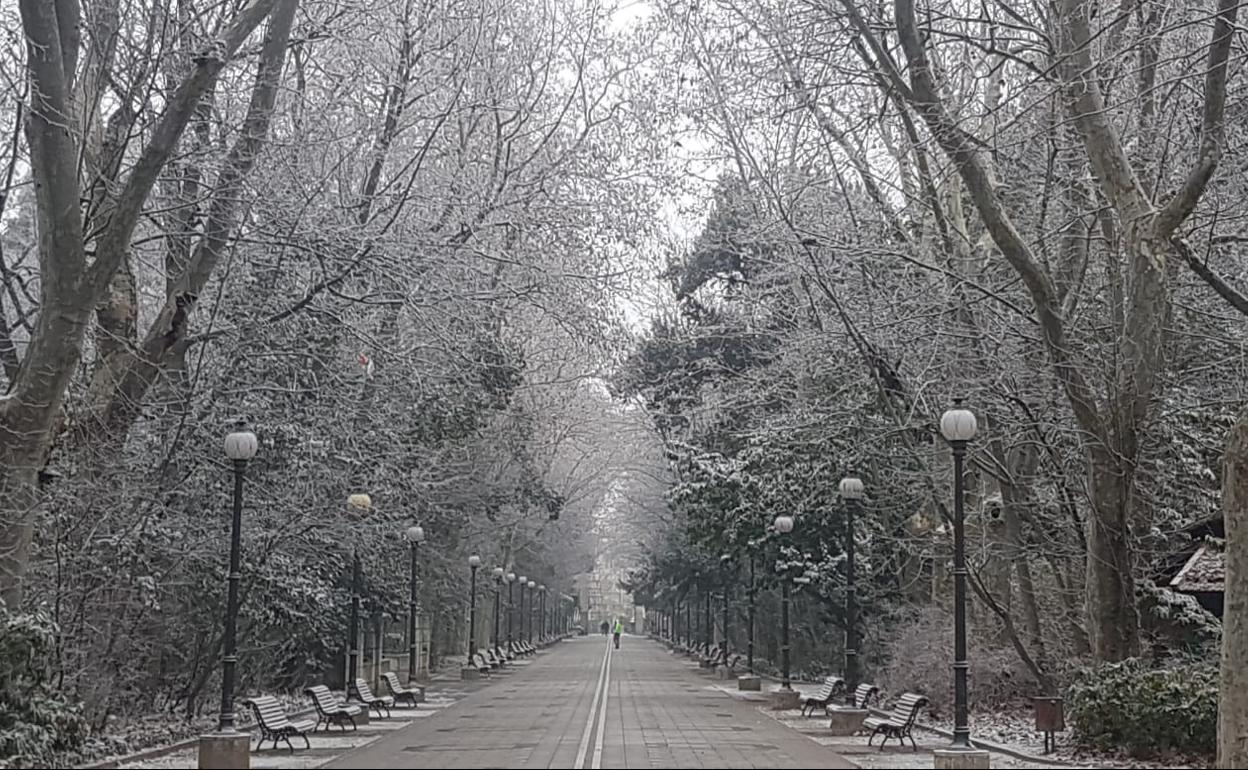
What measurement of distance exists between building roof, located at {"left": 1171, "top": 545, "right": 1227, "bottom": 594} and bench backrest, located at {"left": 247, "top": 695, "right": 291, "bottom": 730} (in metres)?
14.4

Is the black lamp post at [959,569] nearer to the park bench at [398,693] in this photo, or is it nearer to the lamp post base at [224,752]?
the lamp post base at [224,752]

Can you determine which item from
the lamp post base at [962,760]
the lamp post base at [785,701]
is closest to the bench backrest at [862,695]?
the lamp post base at [785,701]

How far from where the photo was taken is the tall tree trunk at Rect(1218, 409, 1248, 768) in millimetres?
13133

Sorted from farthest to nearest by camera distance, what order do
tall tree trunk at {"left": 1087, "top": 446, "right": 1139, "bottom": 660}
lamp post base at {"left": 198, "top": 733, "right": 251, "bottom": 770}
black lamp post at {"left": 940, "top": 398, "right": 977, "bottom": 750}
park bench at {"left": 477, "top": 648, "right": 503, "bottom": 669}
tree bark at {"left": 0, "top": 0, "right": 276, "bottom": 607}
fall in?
park bench at {"left": 477, "top": 648, "right": 503, "bottom": 669} < tall tree trunk at {"left": 1087, "top": 446, "right": 1139, "bottom": 660} < black lamp post at {"left": 940, "top": 398, "right": 977, "bottom": 750} < lamp post base at {"left": 198, "top": 733, "right": 251, "bottom": 770} < tree bark at {"left": 0, "top": 0, "right": 276, "bottom": 607}

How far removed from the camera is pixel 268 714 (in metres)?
18.8

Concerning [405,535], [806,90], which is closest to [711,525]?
[405,535]

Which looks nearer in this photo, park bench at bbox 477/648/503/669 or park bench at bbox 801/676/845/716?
park bench at bbox 801/676/845/716

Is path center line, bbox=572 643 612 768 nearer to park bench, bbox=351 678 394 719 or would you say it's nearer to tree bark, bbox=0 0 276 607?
park bench, bbox=351 678 394 719

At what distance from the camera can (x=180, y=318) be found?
17938 millimetres

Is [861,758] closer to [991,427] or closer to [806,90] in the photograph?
[991,427]

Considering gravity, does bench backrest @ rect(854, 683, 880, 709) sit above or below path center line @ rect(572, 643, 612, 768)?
above

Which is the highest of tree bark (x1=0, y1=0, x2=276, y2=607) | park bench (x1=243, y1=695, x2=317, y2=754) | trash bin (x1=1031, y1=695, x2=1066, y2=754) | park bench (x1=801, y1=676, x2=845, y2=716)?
tree bark (x1=0, y1=0, x2=276, y2=607)

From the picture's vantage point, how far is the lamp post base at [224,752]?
51.0 ft

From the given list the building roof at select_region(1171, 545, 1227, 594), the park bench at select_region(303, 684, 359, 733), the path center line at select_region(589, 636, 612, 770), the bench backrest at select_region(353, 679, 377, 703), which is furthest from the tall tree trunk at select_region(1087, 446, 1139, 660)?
the bench backrest at select_region(353, 679, 377, 703)
